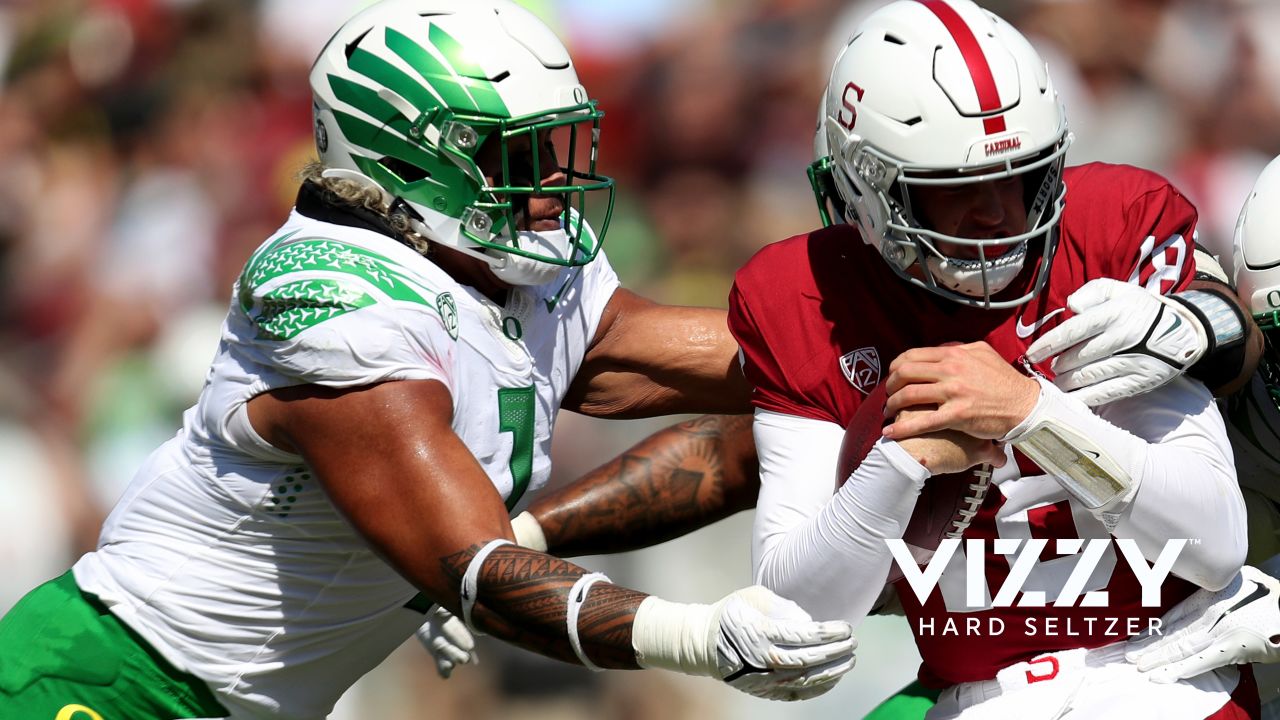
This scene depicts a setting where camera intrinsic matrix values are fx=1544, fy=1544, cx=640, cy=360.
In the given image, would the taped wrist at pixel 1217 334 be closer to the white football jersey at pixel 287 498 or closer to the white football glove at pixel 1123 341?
the white football glove at pixel 1123 341

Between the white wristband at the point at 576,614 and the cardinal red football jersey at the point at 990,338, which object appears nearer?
the white wristband at the point at 576,614

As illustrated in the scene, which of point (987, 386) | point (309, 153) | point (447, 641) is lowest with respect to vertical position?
point (447, 641)

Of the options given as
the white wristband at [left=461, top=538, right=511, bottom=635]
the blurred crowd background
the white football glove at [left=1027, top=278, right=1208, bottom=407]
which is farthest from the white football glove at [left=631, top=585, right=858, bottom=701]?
the blurred crowd background

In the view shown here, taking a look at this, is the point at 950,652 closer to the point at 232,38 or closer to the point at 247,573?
the point at 247,573

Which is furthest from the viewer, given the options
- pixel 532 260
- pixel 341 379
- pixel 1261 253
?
pixel 532 260

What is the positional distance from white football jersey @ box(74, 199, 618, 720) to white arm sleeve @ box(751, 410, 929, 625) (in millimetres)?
546

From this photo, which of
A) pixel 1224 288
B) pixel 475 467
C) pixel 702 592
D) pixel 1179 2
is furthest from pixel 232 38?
pixel 1224 288

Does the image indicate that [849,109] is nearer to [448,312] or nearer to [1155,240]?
[1155,240]

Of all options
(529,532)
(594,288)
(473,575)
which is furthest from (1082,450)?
(529,532)

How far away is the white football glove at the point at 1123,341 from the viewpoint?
256 cm

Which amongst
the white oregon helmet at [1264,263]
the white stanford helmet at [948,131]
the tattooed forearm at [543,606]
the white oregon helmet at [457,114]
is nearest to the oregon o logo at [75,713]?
the tattooed forearm at [543,606]

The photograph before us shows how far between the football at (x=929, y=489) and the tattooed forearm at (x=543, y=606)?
0.44m

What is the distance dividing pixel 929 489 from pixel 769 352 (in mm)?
408

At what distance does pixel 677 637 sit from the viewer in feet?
8.04
